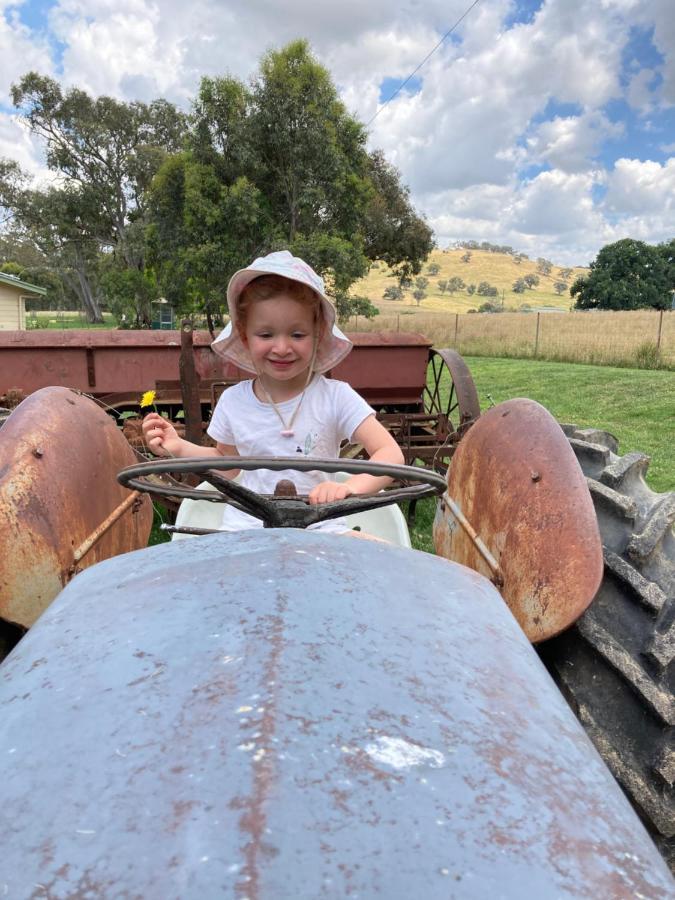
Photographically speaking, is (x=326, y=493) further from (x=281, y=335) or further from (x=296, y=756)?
(x=296, y=756)

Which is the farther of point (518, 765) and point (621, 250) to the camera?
point (621, 250)

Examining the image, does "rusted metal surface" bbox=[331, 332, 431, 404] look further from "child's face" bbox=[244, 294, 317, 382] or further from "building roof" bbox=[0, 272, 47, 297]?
"building roof" bbox=[0, 272, 47, 297]

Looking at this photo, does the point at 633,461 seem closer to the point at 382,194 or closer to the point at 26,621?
the point at 26,621

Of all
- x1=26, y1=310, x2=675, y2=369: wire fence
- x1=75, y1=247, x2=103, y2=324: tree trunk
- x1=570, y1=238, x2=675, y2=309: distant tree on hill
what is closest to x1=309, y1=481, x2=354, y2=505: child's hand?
x1=26, y1=310, x2=675, y2=369: wire fence

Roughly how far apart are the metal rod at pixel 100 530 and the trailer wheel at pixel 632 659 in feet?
4.10

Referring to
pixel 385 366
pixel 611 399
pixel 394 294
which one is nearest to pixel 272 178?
pixel 611 399

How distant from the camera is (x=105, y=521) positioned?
211cm

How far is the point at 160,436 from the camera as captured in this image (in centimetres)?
209

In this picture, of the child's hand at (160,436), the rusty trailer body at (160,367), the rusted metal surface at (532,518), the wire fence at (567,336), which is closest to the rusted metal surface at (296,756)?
the rusted metal surface at (532,518)

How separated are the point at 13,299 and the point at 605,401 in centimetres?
3047

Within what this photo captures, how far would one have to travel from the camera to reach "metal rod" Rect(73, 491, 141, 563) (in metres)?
1.94

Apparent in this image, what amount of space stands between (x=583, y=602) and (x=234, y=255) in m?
17.5

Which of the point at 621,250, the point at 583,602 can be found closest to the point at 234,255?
the point at 583,602

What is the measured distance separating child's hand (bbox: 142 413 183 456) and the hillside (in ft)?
256
